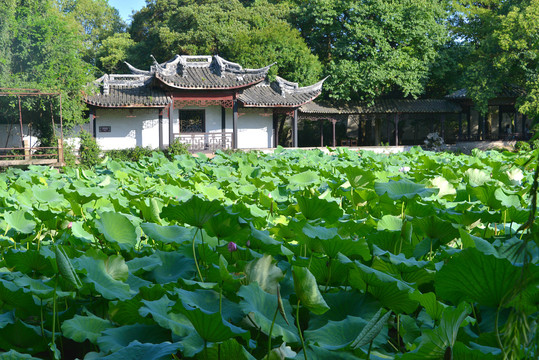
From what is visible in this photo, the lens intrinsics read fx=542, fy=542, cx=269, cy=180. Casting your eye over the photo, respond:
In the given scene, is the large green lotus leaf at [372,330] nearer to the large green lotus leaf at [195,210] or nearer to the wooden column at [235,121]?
the large green lotus leaf at [195,210]

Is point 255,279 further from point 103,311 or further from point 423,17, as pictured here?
point 423,17

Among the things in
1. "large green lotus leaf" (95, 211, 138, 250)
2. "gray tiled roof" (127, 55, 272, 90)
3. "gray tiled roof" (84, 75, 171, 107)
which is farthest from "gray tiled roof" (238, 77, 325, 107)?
"large green lotus leaf" (95, 211, 138, 250)

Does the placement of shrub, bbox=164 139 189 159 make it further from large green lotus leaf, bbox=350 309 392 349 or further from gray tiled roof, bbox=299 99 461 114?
large green lotus leaf, bbox=350 309 392 349

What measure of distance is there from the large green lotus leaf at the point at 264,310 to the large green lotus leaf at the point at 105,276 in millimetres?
235

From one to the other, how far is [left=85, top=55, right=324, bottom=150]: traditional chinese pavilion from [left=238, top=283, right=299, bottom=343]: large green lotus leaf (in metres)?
15.7

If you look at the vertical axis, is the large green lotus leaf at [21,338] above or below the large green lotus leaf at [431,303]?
below

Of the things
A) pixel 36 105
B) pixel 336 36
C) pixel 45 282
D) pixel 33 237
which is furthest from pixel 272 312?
pixel 336 36

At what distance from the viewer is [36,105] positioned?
46.3 ft

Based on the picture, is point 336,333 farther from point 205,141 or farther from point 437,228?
point 205,141

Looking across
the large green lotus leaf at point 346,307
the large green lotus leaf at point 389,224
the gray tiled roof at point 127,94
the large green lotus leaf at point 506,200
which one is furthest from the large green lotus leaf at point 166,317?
the gray tiled roof at point 127,94

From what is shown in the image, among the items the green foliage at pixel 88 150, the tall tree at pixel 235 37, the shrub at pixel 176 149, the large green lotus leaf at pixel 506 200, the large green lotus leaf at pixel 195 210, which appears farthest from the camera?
the tall tree at pixel 235 37

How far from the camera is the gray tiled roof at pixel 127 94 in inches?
639

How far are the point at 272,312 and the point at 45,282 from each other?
0.46 m

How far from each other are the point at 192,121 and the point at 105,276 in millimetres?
17652
